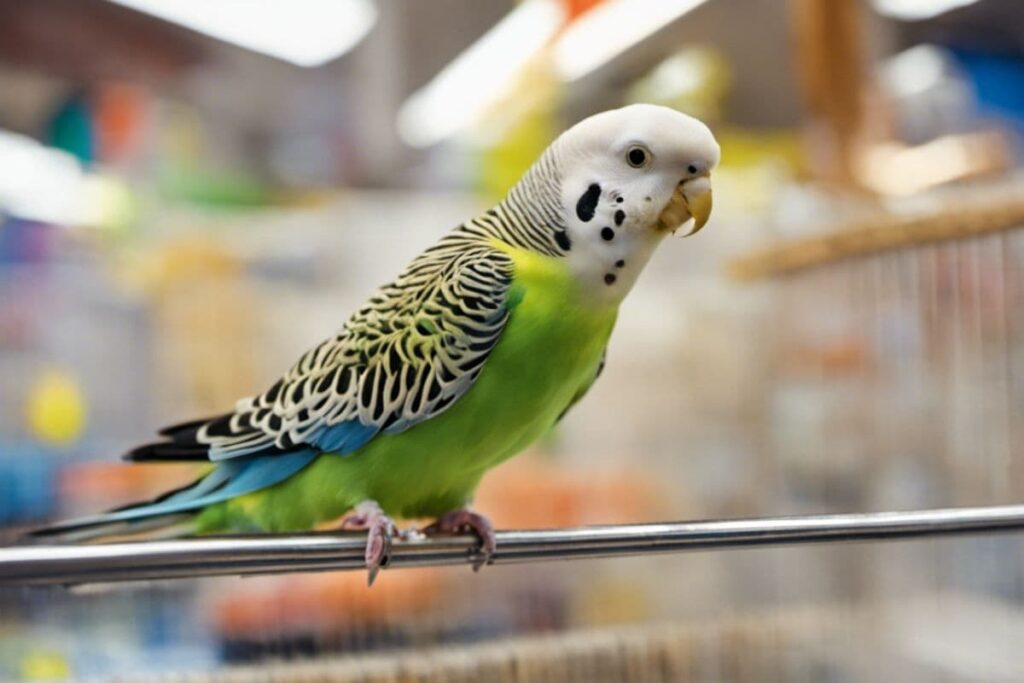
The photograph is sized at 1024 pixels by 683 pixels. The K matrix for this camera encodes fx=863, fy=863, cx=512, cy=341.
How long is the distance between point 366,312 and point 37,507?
960 mm

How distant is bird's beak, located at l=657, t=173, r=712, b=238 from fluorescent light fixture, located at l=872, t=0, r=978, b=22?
4.88ft

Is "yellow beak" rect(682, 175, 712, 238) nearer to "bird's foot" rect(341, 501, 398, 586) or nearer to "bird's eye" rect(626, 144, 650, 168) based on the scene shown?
"bird's eye" rect(626, 144, 650, 168)

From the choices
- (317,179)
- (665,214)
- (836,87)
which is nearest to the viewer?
(665,214)

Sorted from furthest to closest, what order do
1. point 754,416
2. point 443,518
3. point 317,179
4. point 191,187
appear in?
point 317,179
point 191,187
point 754,416
point 443,518

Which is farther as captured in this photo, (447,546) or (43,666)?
(43,666)

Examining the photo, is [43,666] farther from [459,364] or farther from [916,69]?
[916,69]

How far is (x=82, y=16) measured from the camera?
167 centimetres

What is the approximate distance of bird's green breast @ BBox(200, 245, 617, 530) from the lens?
537 mm

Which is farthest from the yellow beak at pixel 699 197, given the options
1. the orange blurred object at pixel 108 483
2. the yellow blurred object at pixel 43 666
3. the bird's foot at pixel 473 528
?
the orange blurred object at pixel 108 483

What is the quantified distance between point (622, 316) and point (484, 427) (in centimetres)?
61

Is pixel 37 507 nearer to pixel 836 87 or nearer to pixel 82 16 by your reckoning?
pixel 82 16

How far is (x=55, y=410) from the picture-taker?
1648 millimetres

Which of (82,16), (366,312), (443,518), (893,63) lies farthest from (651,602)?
(82,16)

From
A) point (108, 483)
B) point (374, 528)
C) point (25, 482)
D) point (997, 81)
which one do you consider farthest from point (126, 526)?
point (997, 81)
